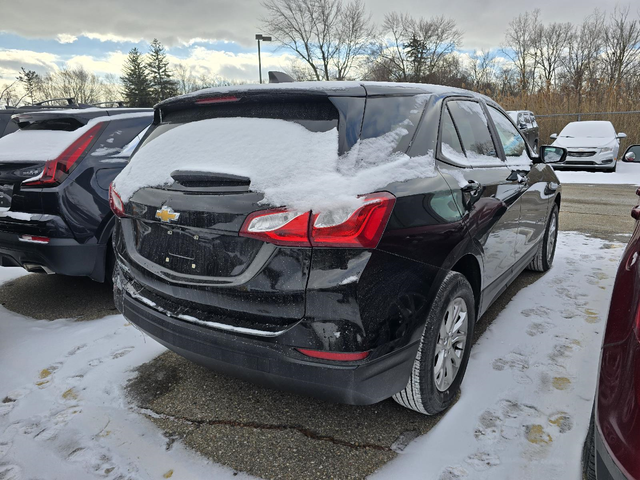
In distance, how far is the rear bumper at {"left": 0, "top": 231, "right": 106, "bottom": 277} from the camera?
141 inches

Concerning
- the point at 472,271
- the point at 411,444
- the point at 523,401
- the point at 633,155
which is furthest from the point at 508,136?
the point at 411,444

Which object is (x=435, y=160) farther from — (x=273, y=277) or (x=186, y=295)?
(x=186, y=295)

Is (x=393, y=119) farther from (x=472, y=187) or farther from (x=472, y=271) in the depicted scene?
(x=472, y=271)

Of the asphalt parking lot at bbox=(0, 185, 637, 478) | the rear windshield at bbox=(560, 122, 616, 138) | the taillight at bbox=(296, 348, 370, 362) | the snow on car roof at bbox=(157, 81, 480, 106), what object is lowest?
the asphalt parking lot at bbox=(0, 185, 637, 478)

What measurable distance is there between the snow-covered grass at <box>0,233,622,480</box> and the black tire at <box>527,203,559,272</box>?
766 millimetres

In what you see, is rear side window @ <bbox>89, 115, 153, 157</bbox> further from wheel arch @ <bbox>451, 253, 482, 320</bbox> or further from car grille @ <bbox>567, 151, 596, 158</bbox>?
car grille @ <bbox>567, 151, 596, 158</bbox>

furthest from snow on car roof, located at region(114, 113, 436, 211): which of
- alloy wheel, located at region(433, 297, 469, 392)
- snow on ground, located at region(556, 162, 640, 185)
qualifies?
snow on ground, located at region(556, 162, 640, 185)

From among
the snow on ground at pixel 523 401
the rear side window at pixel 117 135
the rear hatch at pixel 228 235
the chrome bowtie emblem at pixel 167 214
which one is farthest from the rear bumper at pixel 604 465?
the rear side window at pixel 117 135

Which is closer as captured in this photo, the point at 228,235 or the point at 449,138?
the point at 228,235

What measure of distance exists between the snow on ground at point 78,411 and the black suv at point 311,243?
51 cm

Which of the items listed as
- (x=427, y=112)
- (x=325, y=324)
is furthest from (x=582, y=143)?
(x=325, y=324)

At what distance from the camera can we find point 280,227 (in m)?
1.72

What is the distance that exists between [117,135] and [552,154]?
404 centimetres

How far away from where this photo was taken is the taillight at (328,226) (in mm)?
1688
